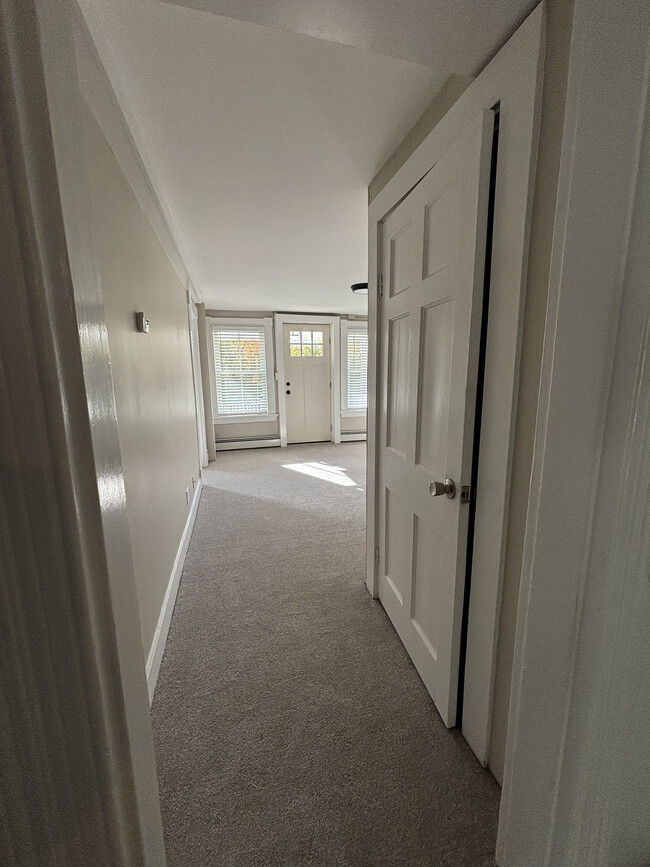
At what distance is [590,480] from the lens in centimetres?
56

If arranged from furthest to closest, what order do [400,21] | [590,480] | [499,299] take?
[499,299], [400,21], [590,480]

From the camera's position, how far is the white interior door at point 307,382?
562cm

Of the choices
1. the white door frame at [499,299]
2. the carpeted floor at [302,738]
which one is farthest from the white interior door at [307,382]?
the white door frame at [499,299]

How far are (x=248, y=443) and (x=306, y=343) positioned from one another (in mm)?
1906

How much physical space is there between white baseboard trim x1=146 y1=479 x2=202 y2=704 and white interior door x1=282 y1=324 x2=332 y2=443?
11.2 ft

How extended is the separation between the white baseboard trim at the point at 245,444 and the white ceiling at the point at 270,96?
3660 millimetres

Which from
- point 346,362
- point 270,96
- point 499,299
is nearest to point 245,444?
point 346,362

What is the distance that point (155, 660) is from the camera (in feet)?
Result: 4.75

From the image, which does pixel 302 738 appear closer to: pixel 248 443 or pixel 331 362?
pixel 248 443

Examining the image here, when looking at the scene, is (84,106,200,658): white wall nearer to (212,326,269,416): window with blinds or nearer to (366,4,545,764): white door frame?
(366,4,545,764): white door frame

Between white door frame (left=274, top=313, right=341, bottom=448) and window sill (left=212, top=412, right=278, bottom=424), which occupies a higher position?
white door frame (left=274, top=313, right=341, bottom=448)

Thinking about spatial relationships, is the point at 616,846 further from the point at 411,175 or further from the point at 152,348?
the point at 152,348

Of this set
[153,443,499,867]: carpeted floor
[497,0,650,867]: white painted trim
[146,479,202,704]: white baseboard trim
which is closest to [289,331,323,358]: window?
[146,479,202,704]: white baseboard trim

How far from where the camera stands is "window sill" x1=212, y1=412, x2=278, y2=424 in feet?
17.9
